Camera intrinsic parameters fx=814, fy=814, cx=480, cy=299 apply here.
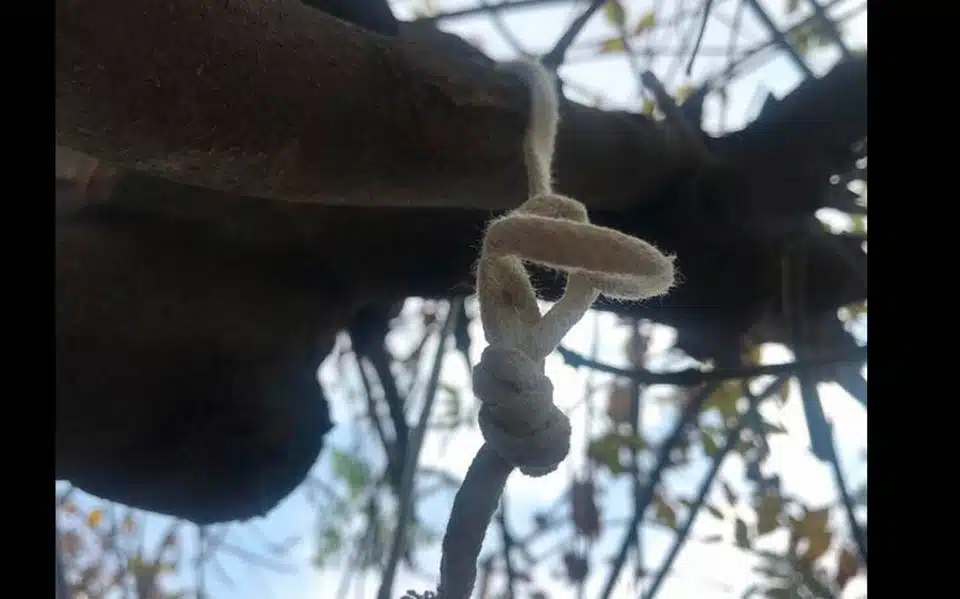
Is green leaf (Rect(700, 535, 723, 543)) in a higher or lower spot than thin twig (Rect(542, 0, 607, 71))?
lower

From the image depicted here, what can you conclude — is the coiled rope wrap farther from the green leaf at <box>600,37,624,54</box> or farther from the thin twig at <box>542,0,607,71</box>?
the green leaf at <box>600,37,624,54</box>

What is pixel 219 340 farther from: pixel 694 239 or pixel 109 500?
pixel 694 239

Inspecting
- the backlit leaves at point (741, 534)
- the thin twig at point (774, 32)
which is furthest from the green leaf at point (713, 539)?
the thin twig at point (774, 32)

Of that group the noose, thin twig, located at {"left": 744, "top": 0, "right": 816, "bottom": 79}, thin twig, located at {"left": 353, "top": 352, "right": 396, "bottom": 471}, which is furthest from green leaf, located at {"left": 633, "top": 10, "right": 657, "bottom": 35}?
the noose

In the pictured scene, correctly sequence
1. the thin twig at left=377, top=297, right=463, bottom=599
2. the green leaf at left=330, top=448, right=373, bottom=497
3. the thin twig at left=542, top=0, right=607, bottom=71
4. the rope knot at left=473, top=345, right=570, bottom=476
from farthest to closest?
the green leaf at left=330, top=448, right=373, bottom=497, the thin twig at left=542, top=0, right=607, bottom=71, the thin twig at left=377, top=297, right=463, bottom=599, the rope knot at left=473, top=345, right=570, bottom=476

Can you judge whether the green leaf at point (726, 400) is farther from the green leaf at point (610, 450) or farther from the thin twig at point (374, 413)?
the thin twig at point (374, 413)

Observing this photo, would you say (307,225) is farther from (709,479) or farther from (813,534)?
(813,534)

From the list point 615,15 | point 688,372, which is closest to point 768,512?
point 688,372
